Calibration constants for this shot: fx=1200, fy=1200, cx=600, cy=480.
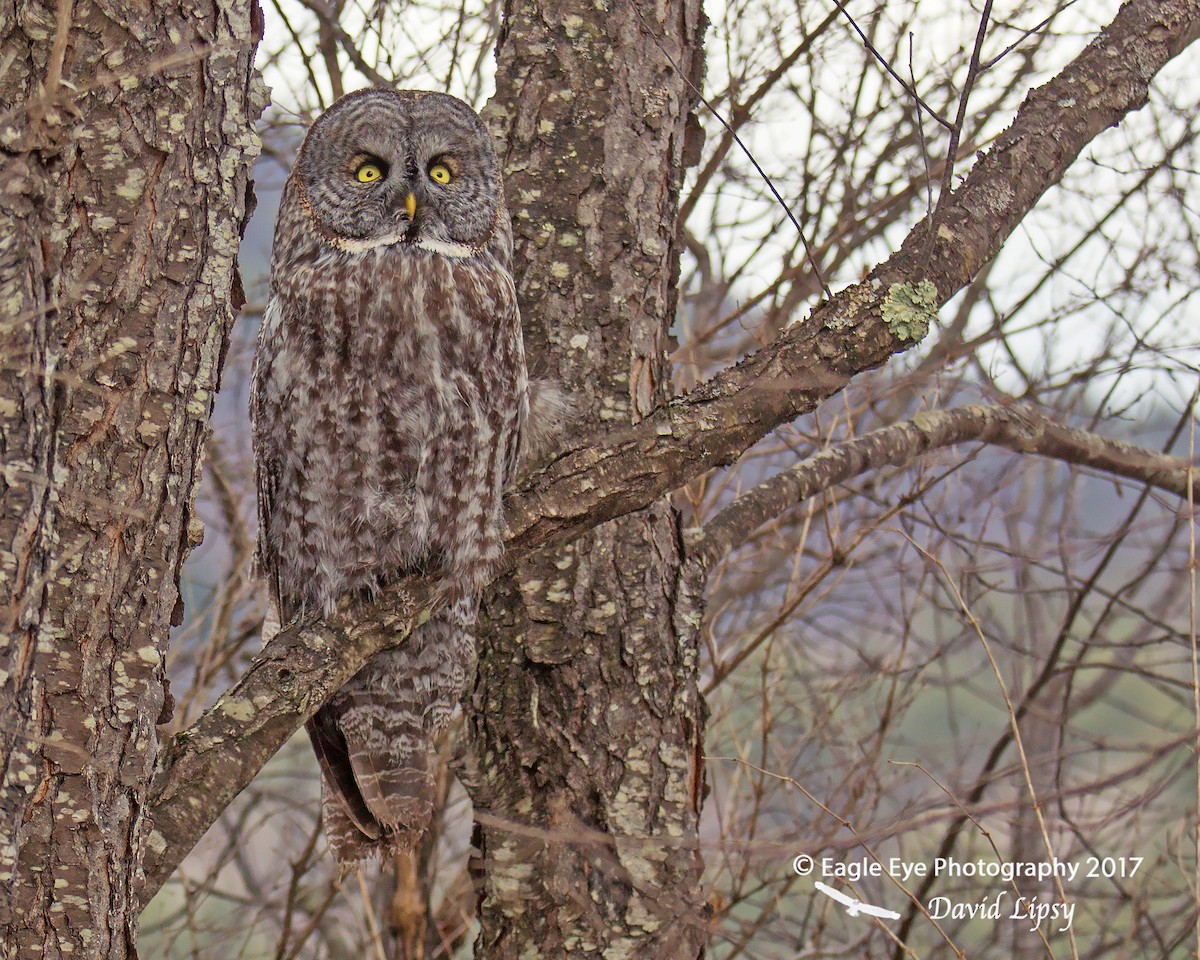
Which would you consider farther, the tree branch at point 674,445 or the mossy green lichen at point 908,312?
the mossy green lichen at point 908,312

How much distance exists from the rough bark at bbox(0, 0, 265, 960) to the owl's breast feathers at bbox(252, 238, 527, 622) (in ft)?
3.46

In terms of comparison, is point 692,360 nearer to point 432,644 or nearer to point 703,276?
point 703,276

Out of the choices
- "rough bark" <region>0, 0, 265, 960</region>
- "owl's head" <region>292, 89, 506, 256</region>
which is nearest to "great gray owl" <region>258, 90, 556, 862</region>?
"owl's head" <region>292, 89, 506, 256</region>

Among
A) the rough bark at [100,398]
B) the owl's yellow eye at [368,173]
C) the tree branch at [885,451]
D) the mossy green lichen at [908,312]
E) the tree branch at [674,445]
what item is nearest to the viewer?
the rough bark at [100,398]

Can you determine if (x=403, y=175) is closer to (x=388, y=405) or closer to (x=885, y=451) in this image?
(x=388, y=405)

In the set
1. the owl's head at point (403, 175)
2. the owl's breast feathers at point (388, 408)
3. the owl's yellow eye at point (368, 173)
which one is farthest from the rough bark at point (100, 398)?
the owl's yellow eye at point (368, 173)

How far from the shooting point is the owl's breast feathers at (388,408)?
8.80 feet

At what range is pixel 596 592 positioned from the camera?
9.20 ft

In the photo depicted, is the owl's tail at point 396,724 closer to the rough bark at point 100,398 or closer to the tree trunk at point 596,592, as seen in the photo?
the tree trunk at point 596,592

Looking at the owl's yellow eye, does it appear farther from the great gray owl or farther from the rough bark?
the rough bark

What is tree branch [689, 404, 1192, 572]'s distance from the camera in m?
2.83

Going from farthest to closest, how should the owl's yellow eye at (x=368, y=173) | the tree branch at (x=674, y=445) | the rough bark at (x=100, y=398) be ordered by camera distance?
1. the owl's yellow eye at (x=368, y=173)
2. the tree branch at (x=674, y=445)
3. the rough bark at (x=100, y=398)

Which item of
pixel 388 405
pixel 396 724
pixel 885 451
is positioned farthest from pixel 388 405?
pixel 885 451

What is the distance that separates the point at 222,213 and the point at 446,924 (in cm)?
290
